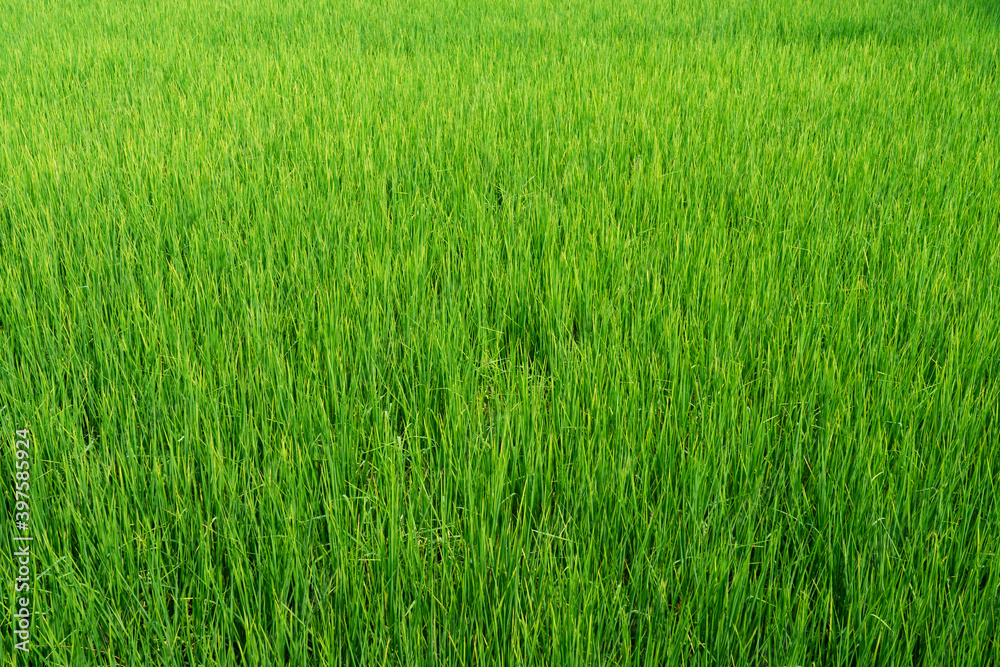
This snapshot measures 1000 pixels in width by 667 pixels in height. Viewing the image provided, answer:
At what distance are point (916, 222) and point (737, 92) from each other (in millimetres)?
1393

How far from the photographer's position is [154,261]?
1.75 metres

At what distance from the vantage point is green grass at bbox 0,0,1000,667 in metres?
0.90

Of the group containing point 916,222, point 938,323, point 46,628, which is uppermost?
point 916,222

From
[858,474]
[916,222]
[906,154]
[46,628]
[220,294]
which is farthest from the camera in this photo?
[906,154]

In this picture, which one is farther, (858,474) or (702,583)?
(858,474)

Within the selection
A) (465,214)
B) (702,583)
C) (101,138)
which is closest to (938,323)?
(702,583)

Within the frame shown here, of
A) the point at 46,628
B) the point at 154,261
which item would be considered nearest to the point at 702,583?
the point at 46,628

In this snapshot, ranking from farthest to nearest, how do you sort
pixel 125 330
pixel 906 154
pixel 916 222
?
pixel 906 154, pixel 916 222, pixel 125 330

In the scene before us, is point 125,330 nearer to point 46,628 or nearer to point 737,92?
point 46,628

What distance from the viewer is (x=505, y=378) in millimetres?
1381

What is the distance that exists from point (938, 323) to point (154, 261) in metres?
1.69

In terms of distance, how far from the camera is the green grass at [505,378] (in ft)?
2.97

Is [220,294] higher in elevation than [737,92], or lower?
lower

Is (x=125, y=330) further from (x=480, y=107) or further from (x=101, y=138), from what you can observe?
(x=480, y=107)
